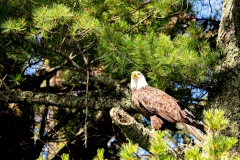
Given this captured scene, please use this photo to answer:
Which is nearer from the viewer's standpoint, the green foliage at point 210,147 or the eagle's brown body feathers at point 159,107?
the green foliage at point 210,147

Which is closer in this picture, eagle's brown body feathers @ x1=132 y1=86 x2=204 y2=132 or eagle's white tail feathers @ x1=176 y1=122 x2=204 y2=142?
A: eagle's white tail feathers @ x1=176 y1=122 x2=204 y2=142

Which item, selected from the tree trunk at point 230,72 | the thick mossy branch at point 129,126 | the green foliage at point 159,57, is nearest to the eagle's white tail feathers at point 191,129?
the tree trunk at point 230,72

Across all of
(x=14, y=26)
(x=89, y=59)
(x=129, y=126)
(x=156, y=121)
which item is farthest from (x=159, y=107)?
(x=14, y=26)

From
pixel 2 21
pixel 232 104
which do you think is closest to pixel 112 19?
pixel 2 21

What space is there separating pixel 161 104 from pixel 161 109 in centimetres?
6

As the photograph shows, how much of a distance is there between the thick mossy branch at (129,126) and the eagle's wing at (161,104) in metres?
1.15

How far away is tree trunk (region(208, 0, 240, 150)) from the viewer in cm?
464

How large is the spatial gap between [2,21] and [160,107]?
6.12 ft

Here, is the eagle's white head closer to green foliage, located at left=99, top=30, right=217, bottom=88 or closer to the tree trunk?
green foliage, located at left=99, top=30, right=217, bottom=88

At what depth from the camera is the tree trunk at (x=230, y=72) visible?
4641 millimetres

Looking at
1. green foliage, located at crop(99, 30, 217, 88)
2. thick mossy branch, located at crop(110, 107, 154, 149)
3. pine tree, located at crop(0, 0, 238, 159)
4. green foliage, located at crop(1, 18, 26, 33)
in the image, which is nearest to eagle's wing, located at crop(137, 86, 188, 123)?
pine tree, located at crop(0, 0, 238, 159)

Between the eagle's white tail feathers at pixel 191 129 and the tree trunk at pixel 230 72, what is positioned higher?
the tree trunk at pixel 230 72

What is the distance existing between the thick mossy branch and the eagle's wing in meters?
1.15

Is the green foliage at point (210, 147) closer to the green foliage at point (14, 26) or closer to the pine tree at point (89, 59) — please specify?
the pine tree at point (89, 59)
